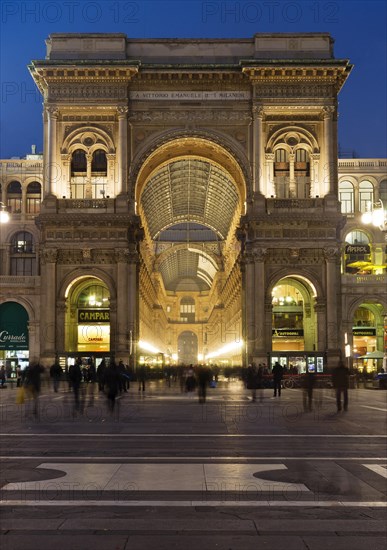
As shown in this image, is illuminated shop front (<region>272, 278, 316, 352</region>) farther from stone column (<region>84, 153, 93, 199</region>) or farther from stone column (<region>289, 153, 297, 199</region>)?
stone column (<region>84, 153, 93, 199</region>)

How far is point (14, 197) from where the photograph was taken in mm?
88812

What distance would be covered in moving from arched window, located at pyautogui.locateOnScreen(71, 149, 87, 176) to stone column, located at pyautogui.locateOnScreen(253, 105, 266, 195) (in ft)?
47.3

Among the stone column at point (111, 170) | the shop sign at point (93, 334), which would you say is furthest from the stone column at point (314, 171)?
the shop sign at point (93, 334)

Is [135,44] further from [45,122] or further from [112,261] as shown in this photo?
[112,261]

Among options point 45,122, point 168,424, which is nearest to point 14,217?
point 45,122

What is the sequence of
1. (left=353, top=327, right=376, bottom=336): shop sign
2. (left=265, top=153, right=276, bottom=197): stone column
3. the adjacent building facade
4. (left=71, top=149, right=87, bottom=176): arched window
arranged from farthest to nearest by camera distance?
(left=353, top=327, right=376, bottom=336): shop sign → (left=71, top=149, right=87, bottom=176): arched window → (left=265, top=153, right=276, bottom=197): stone column → the adjacent building facade

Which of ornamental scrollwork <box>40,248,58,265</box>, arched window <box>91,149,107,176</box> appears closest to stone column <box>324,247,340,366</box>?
arched window <box>91,149,107,176</box>

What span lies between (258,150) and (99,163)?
13531 mm

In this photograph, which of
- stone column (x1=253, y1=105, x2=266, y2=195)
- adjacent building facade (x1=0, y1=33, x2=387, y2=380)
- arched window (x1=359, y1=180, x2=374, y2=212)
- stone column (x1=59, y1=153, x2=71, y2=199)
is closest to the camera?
adjacent building facade (x1=0, y1=33, x2=387, y2=380)

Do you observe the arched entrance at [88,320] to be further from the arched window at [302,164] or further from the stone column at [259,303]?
the arched window at [302,164]

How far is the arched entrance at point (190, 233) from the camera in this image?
74250 millimetres

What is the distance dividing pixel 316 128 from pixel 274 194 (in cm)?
680

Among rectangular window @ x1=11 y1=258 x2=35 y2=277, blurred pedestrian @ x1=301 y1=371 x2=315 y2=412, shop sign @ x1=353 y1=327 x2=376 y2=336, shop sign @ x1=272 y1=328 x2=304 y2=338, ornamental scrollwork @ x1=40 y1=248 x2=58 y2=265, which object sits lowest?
blurred pedestrian @ x1=301 y1=371 x2=315 y2=412

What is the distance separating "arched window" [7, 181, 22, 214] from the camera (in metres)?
88.6
